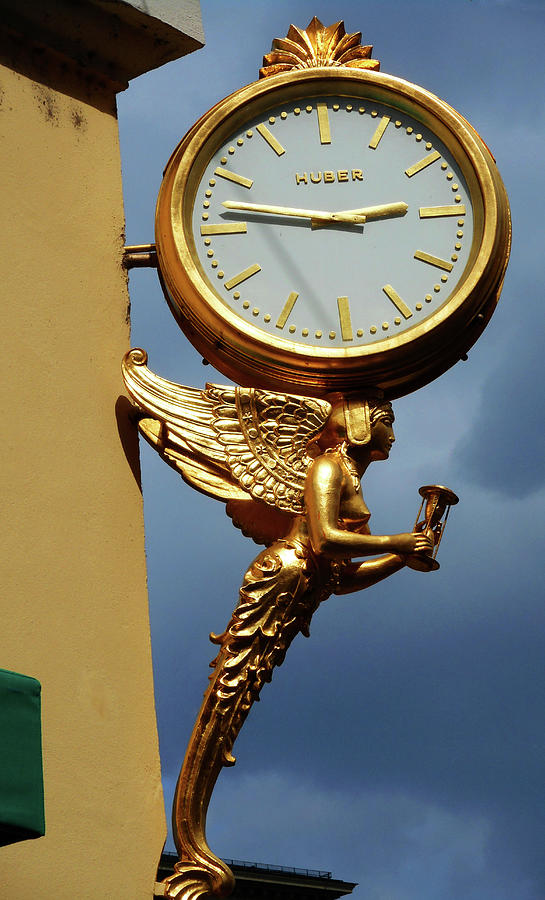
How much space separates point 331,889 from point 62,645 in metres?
8.36

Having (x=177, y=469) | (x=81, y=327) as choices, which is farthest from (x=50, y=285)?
(x=177, y=469)

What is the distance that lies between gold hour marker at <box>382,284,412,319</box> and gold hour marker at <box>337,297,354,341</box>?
12 cm

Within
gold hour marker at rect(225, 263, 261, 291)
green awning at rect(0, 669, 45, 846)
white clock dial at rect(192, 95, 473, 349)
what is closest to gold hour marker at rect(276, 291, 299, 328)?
white clock dial at rect(192, 95, 473, 349)

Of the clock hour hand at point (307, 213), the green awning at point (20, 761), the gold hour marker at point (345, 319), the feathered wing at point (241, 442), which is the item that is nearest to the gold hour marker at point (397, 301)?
the gold hour marker at point (345, 319)

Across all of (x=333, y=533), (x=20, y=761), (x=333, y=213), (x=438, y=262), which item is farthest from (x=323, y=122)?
(x=20, y=761)

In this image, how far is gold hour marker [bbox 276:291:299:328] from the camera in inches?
208

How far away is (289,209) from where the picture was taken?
545 centimetres

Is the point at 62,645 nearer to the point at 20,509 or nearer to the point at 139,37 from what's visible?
the point at 20,509

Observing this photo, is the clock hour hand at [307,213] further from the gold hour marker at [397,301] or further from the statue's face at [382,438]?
the statue's face at [382,438]

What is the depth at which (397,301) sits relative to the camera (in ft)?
17.5

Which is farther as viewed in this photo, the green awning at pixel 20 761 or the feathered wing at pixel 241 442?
the feathered wing at pixel 241 442

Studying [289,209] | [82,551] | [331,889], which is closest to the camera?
[82,551]

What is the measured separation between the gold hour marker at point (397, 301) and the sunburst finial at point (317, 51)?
75cm

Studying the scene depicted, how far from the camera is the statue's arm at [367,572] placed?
16.8 ft
